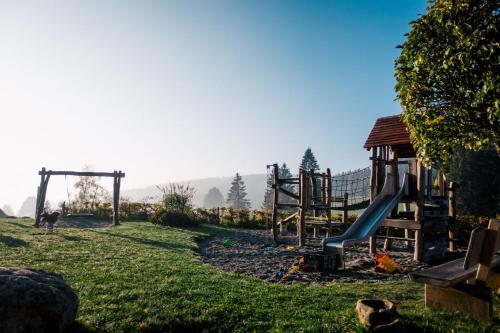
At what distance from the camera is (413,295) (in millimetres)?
6734

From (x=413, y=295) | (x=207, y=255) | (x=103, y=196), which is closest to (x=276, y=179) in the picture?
(x=207, y=255)

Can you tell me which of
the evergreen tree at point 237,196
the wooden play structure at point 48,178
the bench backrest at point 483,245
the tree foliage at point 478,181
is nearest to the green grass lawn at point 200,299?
the bench backrest at point 483,245

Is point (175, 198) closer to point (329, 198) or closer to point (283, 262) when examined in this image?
point (329, 198)

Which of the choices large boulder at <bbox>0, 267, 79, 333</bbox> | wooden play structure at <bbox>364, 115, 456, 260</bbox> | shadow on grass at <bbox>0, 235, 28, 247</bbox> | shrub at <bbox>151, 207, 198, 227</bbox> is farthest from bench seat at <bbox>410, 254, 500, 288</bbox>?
shrub at <bbox>151, 207, 198, 227</bbox>

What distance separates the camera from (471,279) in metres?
5.64

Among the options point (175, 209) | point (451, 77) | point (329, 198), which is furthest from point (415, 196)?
point (175, 209)

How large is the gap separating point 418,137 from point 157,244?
10233mm

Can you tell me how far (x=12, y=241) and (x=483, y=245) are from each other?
1381 cm

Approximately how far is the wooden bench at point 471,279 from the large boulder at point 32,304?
5.38 metres

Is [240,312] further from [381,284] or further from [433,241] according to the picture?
[433,241]

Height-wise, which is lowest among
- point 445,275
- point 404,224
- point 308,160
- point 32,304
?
point 32,304

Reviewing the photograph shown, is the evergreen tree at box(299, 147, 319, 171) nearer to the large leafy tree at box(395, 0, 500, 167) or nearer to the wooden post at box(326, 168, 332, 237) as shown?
the wooden post at box(326, 168, 332, 237)

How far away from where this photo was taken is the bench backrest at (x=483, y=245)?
4.66 meters

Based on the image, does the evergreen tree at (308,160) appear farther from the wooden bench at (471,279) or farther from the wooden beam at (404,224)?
the wooden bench at (471,279)
